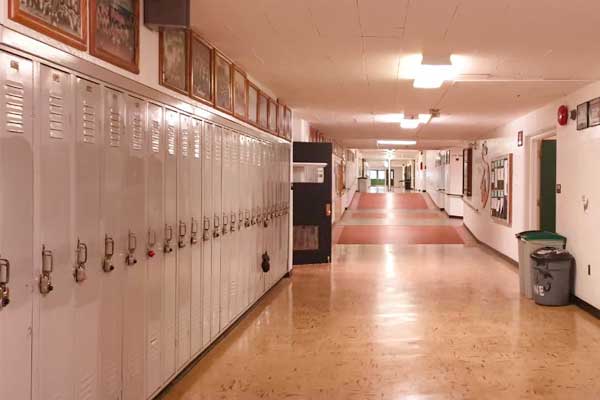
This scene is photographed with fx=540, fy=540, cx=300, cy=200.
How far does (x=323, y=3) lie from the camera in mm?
3371

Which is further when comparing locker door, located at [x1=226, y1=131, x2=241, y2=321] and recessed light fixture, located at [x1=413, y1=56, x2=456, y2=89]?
locker door, located at [x1=226, y1=131, x2=241, y2=321]

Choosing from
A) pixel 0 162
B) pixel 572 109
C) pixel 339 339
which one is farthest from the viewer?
pixel 572 109

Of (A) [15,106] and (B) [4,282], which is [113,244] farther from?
(A) [15,106]

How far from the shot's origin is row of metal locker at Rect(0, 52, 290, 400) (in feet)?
6.56

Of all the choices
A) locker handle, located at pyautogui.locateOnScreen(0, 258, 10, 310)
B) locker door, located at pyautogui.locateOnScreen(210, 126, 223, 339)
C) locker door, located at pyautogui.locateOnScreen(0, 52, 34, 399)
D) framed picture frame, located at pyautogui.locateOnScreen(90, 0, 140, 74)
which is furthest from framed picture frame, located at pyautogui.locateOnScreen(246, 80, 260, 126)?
locker handle, located at pyautogui.locateOnScreen(0, 258, 10, 310)

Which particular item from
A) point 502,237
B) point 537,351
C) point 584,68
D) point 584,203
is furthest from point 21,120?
point 502,237

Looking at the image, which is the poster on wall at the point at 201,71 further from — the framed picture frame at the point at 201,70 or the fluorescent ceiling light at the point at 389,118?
the fluorescent ceiling light at the point at 389,118

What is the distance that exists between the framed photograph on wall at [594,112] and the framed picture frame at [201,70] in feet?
12.7

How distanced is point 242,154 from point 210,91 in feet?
3.22

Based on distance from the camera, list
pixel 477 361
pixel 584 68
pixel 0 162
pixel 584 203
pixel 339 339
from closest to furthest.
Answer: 1. pixel 0 162
2. pixel 477 361
3. pixel 339 339
4. pixel 584 68
5. pixel 584 203

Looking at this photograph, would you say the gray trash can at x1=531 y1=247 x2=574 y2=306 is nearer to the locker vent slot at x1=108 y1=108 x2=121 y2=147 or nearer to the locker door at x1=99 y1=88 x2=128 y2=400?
the locker door at x1=99 y1=88 x2=128 y2=400

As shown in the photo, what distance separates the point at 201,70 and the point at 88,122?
185 centimetres

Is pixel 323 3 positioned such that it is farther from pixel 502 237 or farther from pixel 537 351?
pixel 502 237

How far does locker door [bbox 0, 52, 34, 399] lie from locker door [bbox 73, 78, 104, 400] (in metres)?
0.33
